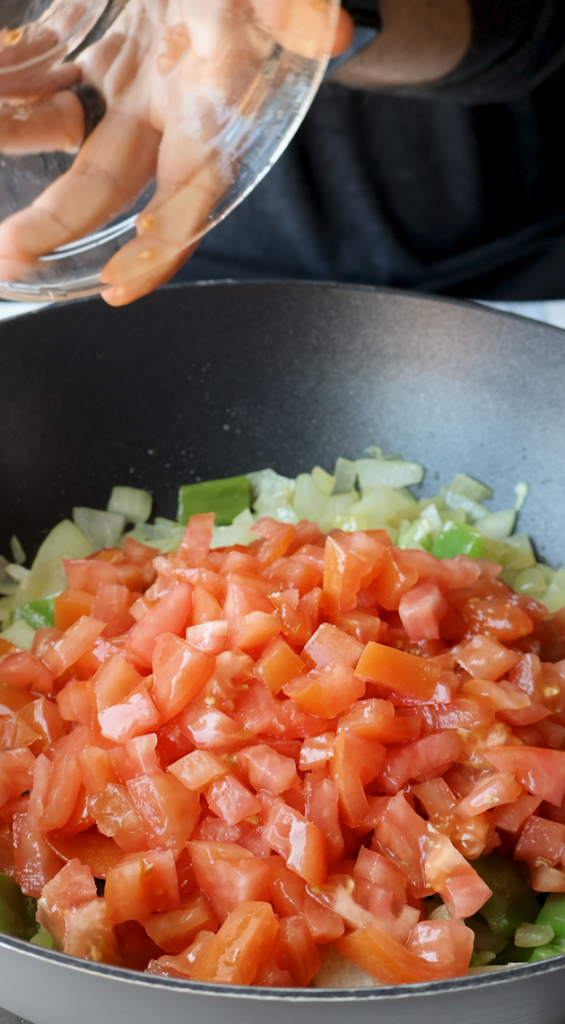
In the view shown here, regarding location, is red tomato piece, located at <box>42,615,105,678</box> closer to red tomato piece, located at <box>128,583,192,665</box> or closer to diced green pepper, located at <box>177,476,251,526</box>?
red tomato piece, located at <box>128,583,192,665</box>

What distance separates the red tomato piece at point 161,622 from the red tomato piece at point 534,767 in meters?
0.41

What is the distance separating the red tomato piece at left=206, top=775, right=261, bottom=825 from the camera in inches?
36.4

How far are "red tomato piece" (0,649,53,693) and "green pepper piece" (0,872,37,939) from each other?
0.24 m

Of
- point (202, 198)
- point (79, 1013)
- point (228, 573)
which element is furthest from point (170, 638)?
point (202, 198)

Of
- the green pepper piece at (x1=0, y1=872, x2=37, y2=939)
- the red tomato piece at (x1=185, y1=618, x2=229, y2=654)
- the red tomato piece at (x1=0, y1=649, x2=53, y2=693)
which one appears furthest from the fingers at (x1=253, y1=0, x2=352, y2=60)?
the green pepper piece at (x1=0, y1=872, x2=37, y2=939)

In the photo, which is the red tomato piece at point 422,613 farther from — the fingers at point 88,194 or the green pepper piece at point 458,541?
the fingers at point 88,194

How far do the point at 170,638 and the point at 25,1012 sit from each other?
409 mm

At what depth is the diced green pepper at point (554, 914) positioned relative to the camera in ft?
3.11

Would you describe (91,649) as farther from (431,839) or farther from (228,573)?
(431,839)

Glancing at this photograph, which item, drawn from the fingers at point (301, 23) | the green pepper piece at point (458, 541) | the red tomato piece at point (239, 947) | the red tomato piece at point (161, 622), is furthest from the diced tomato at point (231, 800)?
the fingers at point (301, 23)

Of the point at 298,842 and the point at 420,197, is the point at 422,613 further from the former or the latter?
the point at 420,197

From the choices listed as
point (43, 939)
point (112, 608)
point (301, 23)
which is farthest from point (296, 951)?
point (301, 23)

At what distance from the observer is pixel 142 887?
879 millimetres

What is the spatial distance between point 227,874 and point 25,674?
1.34ft
